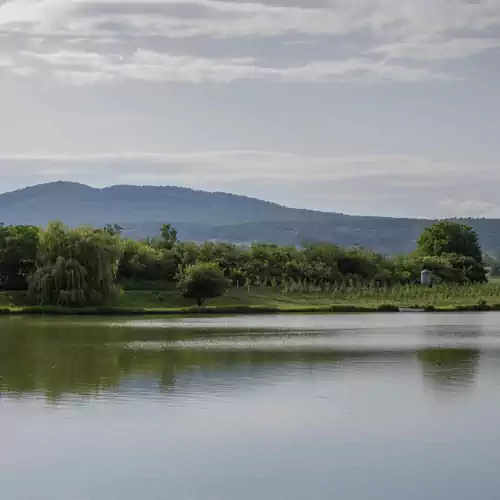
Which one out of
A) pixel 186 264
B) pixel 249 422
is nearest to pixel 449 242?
pixel 186 264

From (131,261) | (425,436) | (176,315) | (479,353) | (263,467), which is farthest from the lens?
(131,261)

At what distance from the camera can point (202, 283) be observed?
63781 mm

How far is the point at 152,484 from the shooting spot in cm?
1295

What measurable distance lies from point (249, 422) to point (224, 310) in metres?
43.4

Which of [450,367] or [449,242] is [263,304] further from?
[449,242]

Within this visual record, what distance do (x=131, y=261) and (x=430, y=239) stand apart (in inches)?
1686

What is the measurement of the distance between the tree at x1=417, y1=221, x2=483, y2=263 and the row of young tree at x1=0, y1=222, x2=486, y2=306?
10 centimetres

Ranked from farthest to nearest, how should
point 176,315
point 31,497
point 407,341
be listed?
point 176,315, point 407,341, point 31,497

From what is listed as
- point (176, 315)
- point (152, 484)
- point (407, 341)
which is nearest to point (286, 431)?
point (152, 484)

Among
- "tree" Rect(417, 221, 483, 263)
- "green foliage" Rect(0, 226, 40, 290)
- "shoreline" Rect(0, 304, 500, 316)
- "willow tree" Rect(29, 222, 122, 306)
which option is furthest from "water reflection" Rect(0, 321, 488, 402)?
"tree" Rect(417, 221, 483, 263)

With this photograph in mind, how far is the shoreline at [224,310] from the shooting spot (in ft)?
180

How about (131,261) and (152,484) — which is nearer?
(152,484)

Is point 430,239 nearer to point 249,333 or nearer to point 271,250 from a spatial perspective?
point 271,250

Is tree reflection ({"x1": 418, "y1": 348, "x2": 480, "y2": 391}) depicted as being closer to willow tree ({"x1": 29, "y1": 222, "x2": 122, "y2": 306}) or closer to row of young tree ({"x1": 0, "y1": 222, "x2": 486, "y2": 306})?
willow tree ({"x1": 29, "y1": 222, "x2": 122, "y2": 306})
